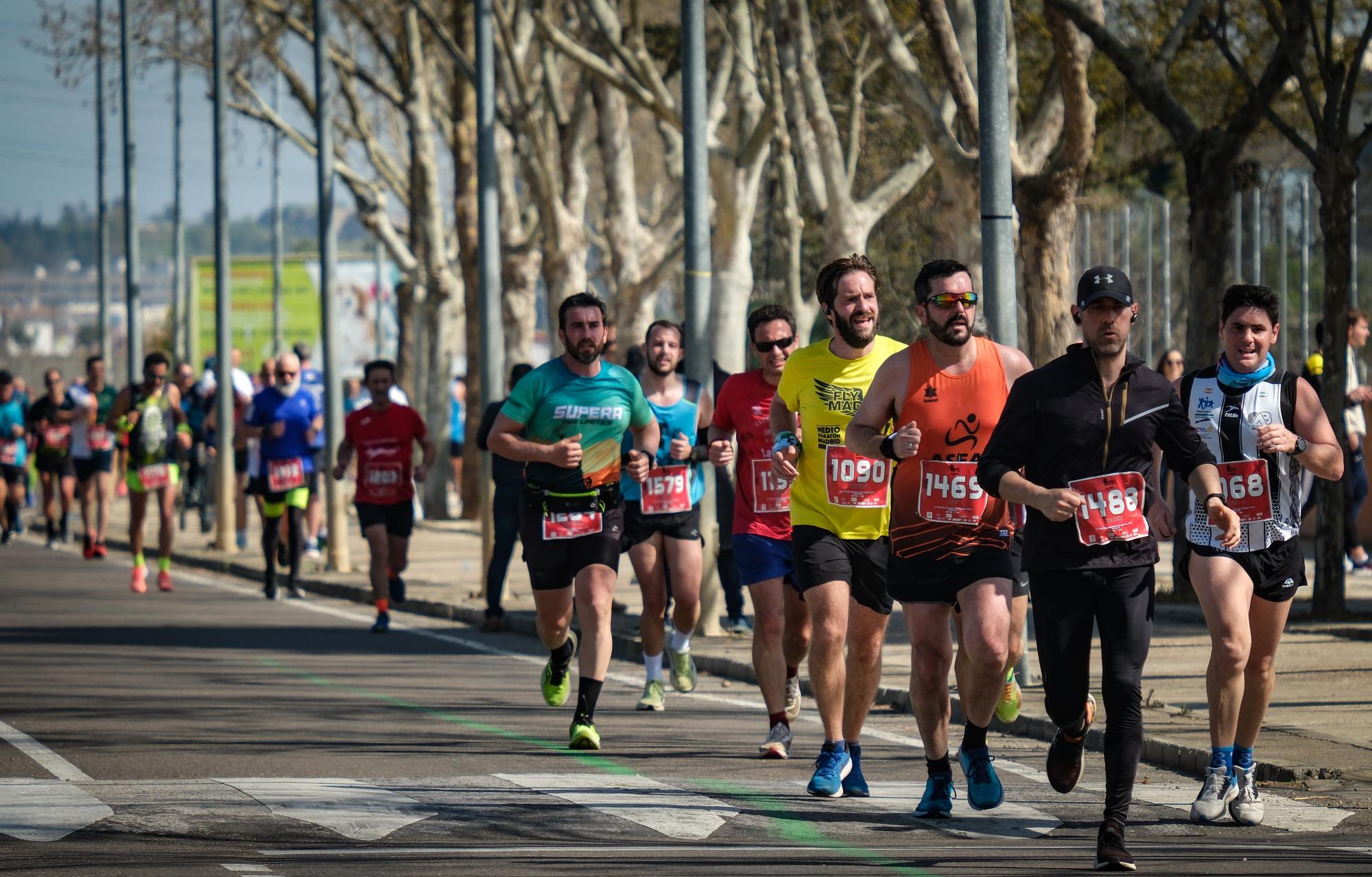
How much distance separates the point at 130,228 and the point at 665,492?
25644 mm

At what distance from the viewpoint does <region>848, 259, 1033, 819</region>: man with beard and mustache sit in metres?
7.99

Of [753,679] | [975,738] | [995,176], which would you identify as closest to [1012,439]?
[975,738]

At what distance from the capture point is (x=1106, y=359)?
7461 mm

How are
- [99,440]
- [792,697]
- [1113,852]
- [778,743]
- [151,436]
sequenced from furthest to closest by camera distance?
[99,440] < [151,436] < [792,697] < [778,743] < [1113,852]

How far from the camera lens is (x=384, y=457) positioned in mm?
16000

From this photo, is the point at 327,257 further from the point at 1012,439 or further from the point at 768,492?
the point at 1012,439

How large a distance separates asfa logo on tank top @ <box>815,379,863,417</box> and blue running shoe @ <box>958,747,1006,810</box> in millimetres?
1596

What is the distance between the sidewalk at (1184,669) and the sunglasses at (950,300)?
251 cm

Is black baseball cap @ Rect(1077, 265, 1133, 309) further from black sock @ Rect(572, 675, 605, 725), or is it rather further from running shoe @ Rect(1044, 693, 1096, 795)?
black sock @ Rect(572, 675, 605, 725)

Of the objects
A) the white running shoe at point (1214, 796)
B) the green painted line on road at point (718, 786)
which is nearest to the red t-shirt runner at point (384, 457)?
the green painted line on road at point (718, 786)

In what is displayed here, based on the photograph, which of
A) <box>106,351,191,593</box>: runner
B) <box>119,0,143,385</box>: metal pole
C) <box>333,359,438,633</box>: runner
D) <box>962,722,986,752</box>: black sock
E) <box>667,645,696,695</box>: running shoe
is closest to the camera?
<box>962,722,986,752</box>: black sock

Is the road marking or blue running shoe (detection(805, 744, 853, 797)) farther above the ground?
blue running shoe (detection(805, 744, 853, 797))

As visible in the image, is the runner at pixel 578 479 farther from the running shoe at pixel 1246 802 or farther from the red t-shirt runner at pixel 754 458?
the running shoe at pixel 1246 802

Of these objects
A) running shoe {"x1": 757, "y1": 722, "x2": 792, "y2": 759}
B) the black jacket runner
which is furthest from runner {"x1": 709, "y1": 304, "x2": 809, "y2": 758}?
the black jacket runner
